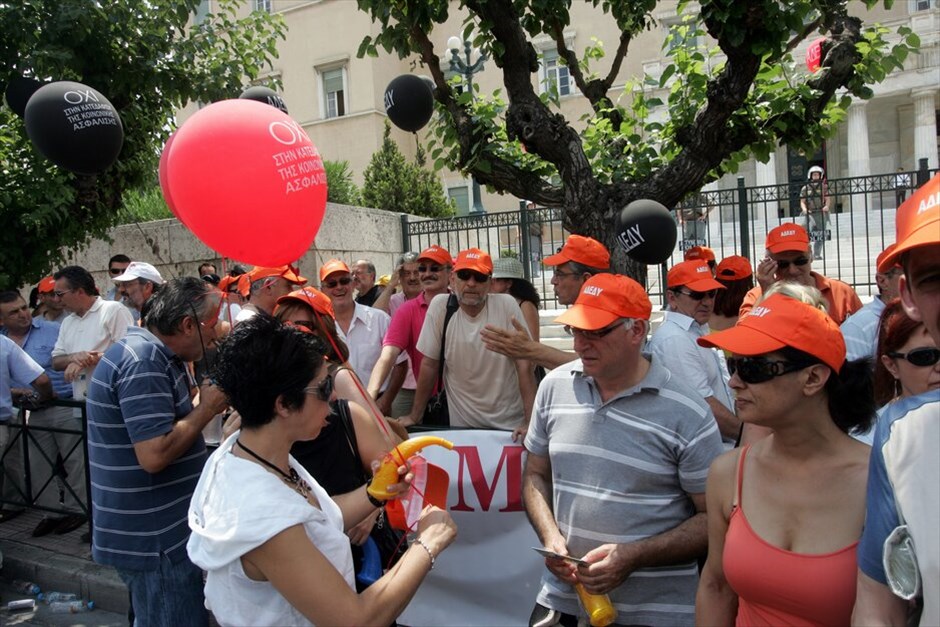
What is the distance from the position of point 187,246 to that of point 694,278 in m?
8.80

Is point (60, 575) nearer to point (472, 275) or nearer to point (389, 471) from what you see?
point (472, 275)

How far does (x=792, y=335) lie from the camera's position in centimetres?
199

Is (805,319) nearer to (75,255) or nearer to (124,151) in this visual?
(124,151)

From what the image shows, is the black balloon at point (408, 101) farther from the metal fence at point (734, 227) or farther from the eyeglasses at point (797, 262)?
the metal fence at point (734, 227)

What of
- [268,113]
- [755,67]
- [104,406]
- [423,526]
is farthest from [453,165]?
[423,526]

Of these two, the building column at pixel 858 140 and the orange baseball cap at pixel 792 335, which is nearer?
the orange baseball cap at pixel 792 335

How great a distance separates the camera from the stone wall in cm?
1067

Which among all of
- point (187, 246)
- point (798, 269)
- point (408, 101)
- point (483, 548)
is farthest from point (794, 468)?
point (187, 246)

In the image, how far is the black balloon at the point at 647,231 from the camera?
454 centimetres

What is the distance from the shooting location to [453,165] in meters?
6.16

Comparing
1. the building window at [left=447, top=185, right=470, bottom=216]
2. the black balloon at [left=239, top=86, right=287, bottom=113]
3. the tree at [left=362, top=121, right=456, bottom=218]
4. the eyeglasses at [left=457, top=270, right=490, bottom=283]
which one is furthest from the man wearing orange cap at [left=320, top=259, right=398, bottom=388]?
the building window at [left=447, top=185, right=470, bottom=216]

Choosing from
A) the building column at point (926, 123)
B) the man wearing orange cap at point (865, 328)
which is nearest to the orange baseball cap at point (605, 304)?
the man wearing orange cap at point (865, 328)

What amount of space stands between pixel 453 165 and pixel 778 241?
8.92 ft

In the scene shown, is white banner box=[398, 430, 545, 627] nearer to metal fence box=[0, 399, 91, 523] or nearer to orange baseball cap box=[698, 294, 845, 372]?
orange baseball cap box=[698, 294, 845, 372]
